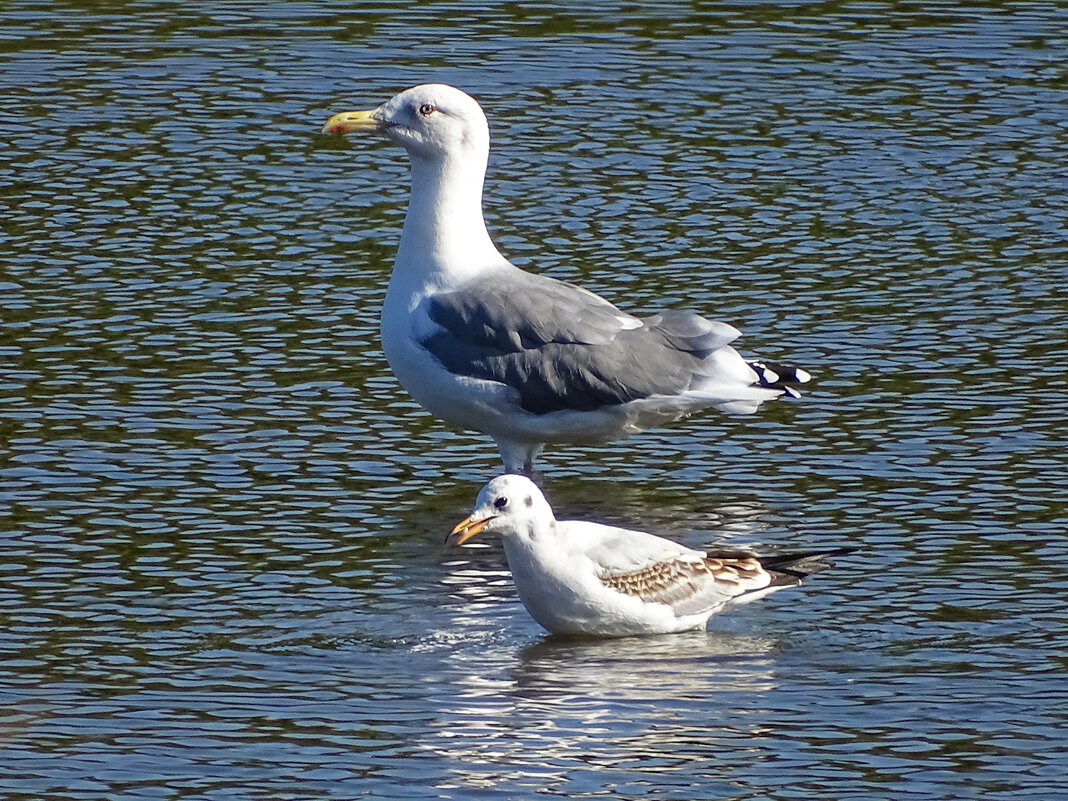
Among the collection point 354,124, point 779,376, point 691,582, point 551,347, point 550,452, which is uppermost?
point 354,124

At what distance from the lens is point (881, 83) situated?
2036 centimetres

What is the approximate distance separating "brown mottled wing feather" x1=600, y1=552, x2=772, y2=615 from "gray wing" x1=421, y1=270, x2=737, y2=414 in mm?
1968

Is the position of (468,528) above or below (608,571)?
above

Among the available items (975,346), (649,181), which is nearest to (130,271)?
(649,181)

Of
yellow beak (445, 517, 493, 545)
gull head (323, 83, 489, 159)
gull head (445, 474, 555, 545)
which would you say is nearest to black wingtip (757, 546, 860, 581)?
gull head (445, 474, 555, 545)

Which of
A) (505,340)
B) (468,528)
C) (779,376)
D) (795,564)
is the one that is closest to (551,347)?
(505,340)

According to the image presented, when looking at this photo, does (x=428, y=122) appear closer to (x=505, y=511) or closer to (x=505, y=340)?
(x=505, y=340)

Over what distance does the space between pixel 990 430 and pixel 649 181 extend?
570 cm

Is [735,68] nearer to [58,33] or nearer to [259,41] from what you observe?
[259,41]

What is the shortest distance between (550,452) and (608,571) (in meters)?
3.18

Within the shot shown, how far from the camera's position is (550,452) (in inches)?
508

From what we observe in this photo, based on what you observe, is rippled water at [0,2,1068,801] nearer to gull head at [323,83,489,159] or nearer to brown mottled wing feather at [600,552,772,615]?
brown mottled wing feather at [600,552,772,615]

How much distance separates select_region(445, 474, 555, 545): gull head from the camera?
9609mm

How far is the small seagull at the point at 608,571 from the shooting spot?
9.62 meters
